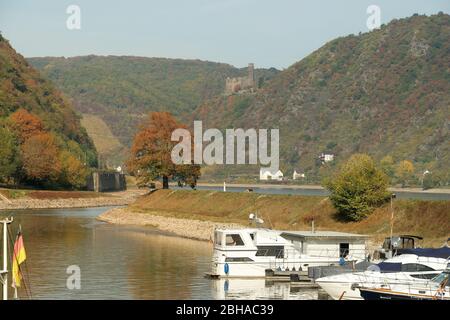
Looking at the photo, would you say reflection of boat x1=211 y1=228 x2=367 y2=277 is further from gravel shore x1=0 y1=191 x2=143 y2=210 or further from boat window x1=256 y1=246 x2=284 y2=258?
gravel shore x1=0 y1=191 x2=143 y2=210

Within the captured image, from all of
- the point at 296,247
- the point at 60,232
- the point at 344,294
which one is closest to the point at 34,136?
the point at 60,232

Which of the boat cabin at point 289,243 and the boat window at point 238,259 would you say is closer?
the boat window at point 238,259

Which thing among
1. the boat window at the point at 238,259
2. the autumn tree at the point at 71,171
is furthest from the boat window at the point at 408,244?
the autumn tree at the point at 71,171

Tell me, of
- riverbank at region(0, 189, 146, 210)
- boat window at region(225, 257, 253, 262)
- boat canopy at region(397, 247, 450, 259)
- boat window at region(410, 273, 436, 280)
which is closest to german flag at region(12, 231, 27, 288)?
boat window at region(410, 273, 436, 280)

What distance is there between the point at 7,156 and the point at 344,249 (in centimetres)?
10748

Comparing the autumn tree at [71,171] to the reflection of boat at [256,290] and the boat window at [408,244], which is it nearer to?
the boat window at [408,244]

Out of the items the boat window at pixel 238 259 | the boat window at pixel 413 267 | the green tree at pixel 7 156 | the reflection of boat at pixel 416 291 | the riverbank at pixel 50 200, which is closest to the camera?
the reflection of boat at pixel 416 291

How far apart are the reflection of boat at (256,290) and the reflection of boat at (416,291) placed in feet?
22.1

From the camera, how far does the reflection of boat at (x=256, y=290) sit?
164ft

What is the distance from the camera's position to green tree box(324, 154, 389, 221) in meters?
80.6

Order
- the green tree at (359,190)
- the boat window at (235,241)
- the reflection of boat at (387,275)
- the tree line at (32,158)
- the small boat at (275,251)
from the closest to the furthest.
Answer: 1. the reflection of boat at (387,275)
2. the small boat at (275,251)
3. the boat window at (235,241)
4. the green tree at (359,190)
5. the tree line at (32,158)

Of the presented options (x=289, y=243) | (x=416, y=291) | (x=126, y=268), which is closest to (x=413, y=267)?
(x=416, y=291)
